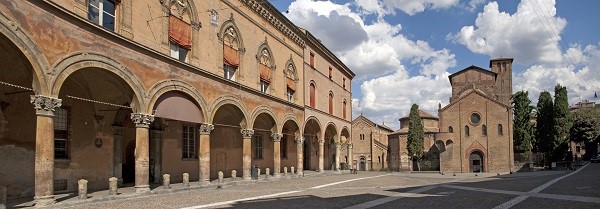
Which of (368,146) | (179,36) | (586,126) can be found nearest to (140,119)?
(179,36)

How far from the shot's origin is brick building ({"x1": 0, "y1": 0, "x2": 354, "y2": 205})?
39.2 ft

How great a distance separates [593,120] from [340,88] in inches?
1584

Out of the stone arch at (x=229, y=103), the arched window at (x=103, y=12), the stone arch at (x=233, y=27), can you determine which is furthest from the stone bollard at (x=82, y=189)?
the stone arch at (x=233, y=27)

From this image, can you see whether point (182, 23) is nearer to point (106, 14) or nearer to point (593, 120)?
point (106, 14)

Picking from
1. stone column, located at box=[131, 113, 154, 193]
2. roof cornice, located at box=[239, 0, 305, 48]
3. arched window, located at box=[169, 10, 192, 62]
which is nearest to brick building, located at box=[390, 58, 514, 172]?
roof cornice, located at box=[239, 0, 305, 48]

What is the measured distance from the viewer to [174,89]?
17.6 meters

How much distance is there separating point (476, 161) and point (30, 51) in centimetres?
4540

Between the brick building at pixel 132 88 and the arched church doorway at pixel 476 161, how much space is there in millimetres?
27266

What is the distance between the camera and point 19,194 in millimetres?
14484

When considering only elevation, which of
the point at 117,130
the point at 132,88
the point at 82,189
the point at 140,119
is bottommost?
the point at 82,189

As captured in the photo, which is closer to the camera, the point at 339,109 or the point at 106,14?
the point at 106,14

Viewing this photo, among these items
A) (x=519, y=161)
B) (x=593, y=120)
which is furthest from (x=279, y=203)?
(x=593, y=120)

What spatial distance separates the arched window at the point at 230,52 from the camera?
22.0 m

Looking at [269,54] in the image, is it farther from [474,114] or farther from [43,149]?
[474,114]
